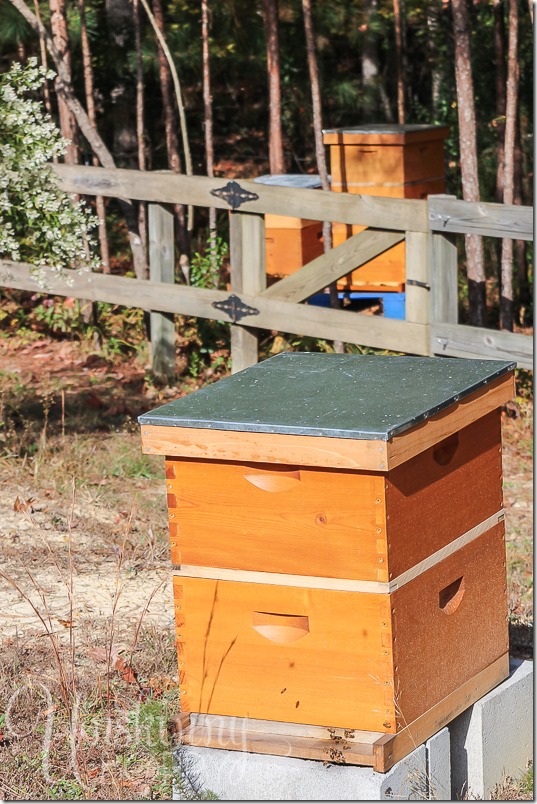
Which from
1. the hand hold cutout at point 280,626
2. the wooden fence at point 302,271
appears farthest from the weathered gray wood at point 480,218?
the hand hold cutout at point 280,626

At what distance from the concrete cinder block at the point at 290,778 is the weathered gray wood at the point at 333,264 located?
4.56m

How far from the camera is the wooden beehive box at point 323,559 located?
3.26 metres

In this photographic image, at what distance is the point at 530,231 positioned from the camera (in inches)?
269

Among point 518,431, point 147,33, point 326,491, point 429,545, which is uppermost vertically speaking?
point 147,33

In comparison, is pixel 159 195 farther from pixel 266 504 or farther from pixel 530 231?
pixel 266 504

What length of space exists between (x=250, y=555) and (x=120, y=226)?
9720 mm

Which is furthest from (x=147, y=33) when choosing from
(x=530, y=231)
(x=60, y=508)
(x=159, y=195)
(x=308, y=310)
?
(x=60, y=508)

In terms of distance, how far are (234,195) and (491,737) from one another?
4999 mm

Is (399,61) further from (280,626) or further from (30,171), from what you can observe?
(280,626)

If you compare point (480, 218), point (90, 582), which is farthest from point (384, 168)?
point (90, 582)

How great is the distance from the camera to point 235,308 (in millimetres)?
8289

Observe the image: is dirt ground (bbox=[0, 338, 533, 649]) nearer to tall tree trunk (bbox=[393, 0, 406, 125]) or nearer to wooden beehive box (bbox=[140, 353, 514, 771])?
wooden beehive box (bbox=[140, 353, 514, 771])

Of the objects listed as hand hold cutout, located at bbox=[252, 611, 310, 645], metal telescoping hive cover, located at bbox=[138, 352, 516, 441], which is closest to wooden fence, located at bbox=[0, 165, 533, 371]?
metal telescoping hive cover, located at bbox=[138, 352, 516, 441]

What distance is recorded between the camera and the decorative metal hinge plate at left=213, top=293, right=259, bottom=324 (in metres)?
8.23
